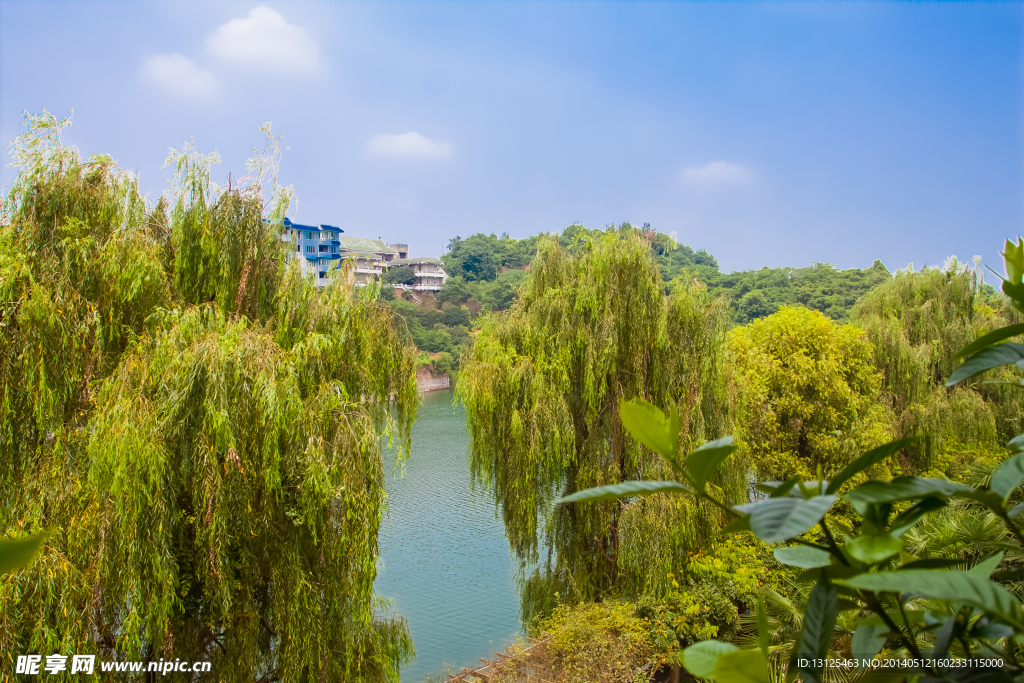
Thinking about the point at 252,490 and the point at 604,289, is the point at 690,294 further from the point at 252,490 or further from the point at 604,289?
the point at 252,490

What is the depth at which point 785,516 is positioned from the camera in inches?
21.6

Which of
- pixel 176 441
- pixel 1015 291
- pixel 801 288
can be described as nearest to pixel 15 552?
pixel 1015 291

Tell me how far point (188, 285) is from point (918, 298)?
1200 centimetres

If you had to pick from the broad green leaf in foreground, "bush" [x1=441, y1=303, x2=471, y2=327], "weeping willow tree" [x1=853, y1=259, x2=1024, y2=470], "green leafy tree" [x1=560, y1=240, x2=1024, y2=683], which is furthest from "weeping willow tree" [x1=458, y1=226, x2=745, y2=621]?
"bush" [x1=441, y1=303, x2=471, y2=327]

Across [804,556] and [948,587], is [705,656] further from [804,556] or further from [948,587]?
[948,587]

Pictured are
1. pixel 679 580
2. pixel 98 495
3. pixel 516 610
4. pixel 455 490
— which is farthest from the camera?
pixel 455 490

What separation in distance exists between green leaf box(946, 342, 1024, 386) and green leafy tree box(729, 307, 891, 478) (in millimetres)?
8489

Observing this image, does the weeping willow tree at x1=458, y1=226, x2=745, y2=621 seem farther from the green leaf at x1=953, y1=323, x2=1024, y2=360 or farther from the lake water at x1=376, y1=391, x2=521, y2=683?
the green leaf at x1=953, y1=323, x2=1024, y2=360

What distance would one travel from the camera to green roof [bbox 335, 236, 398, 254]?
4634 centimetres

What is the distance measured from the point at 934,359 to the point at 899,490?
1291 cm

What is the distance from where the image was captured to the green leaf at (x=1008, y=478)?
68cm

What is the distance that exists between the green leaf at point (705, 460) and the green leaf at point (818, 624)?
14 cm

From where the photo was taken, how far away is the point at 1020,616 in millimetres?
556

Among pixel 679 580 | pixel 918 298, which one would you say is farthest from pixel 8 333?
pixel 918 298
